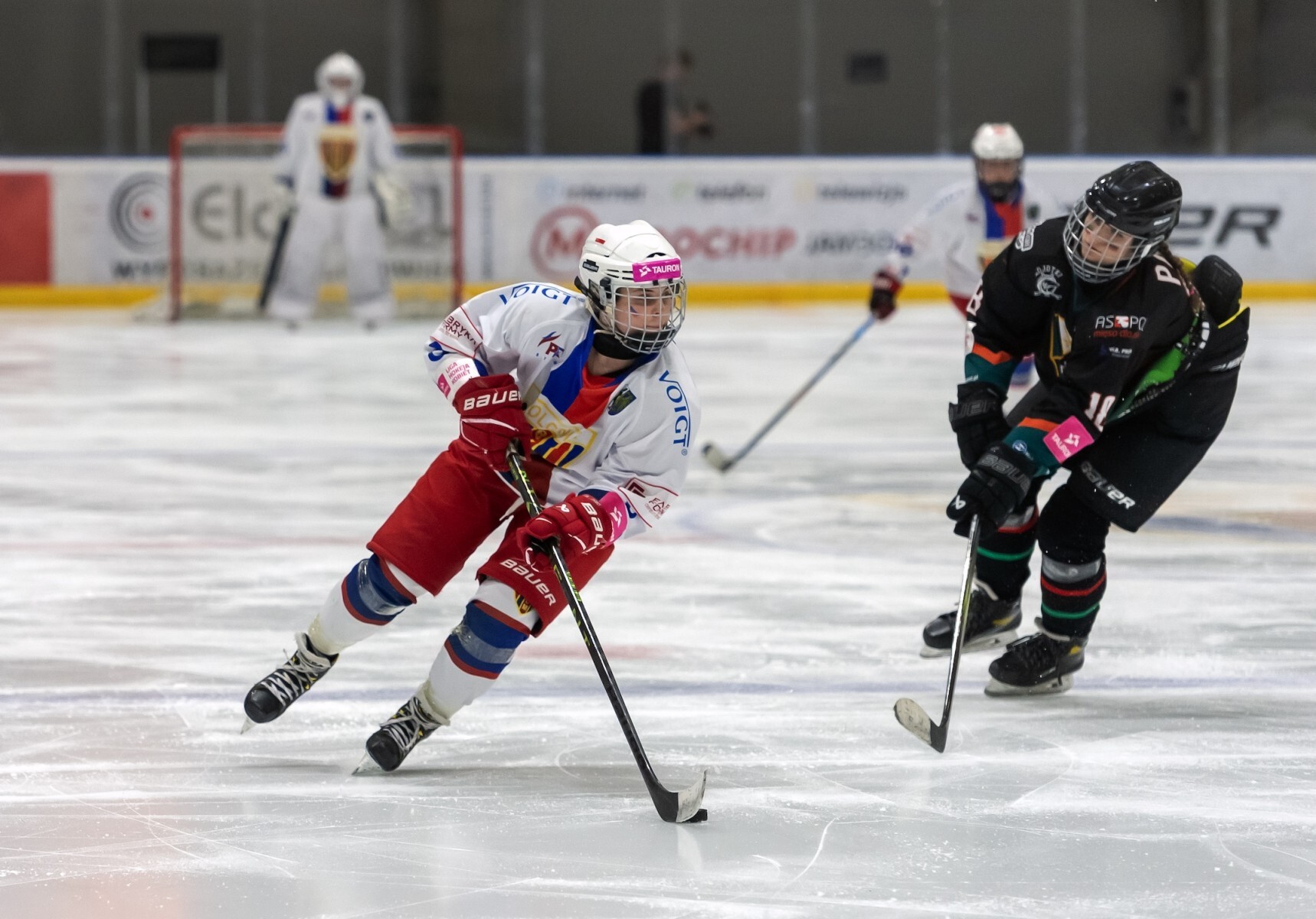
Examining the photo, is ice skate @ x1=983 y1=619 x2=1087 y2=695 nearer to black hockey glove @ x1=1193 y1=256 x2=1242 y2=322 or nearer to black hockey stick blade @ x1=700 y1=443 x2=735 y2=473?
black hockey glove @ x1=1193 y1=256 x2=1242 y2=322

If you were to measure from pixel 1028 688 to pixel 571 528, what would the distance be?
1.16m

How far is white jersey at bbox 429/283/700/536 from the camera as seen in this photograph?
3039 mm

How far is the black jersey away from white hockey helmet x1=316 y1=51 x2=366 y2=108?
838 centimetres

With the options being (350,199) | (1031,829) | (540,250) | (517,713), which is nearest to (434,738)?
(517,713)

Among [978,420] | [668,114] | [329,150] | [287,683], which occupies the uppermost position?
[668,114]

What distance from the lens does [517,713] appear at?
344 cm

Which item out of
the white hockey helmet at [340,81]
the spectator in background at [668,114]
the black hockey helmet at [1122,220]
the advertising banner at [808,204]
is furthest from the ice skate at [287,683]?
the spectator in background at [668,114]

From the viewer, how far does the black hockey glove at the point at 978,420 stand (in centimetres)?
359

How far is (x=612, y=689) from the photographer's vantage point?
2922 millimetres

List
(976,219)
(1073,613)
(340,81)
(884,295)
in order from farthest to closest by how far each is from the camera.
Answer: (340,81)
(976,219)
(884,295)
(1073,613)

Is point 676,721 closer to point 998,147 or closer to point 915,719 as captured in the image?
point 915,719

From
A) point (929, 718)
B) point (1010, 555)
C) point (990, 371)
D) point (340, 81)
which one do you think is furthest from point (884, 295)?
point (340, 81)

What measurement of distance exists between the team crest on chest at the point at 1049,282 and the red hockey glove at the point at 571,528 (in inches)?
41.2

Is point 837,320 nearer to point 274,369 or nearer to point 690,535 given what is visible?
point 274,369
